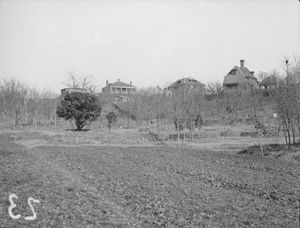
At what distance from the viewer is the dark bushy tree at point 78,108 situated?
26330 millimetres

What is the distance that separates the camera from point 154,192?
662 cm

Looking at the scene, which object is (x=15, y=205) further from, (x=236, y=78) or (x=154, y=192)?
(x=236, y=78)

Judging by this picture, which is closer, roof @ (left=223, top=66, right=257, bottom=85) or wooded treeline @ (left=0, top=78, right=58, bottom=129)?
wooded treeline @ (left=0, top=78, right=58, bottom=129)

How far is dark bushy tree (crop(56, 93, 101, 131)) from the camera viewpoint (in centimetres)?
2633

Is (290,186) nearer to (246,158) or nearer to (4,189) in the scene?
(246,158)

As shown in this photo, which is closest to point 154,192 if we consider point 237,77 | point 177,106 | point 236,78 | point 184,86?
point 177,106

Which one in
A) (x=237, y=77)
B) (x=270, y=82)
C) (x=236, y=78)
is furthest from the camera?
(x=237, y=77)

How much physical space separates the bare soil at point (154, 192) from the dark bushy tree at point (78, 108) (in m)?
15.2

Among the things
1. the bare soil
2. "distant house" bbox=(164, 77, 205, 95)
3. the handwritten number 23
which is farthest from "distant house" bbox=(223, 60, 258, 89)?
the handwritten number 23

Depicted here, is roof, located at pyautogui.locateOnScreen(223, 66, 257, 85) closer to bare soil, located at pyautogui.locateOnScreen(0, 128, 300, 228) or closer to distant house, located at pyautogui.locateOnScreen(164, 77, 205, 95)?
distant house, located at pyautogui.locateOnScreen(164, 77, 205, 95)

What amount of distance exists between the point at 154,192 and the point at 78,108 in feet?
70.9

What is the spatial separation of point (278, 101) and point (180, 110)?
11053 mm

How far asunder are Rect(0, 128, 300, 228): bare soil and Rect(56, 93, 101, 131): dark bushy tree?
15186 mm

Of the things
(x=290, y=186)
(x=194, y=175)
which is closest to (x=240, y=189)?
(x=290, y=186)
